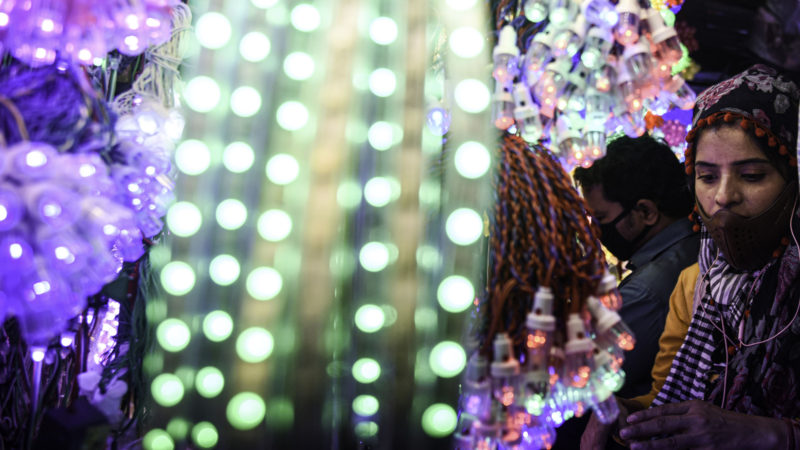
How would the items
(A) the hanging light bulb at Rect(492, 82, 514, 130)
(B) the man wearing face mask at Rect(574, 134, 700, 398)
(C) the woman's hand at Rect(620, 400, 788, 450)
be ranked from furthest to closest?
(B) the man wearing face mask at Rect(574, 134, 700, 398), (C) the woman's hand at Rect(620, 400, 788, 450), (A) the hanging light bulb at Rect(492, 82, 514, 130)

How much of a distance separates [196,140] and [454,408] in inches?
27.1

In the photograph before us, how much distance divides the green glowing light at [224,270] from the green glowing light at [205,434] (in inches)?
10.2

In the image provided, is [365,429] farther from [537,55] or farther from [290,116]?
[537,55]

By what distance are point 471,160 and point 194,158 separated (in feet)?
1.69

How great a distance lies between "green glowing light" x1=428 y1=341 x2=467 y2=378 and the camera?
0.97 meters

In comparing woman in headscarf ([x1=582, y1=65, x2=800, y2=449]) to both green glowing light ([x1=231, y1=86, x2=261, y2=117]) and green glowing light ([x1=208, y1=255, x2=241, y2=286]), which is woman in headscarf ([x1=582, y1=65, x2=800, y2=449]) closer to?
green glowing light ([x1=208, y1=255, x2=241, y2=286])

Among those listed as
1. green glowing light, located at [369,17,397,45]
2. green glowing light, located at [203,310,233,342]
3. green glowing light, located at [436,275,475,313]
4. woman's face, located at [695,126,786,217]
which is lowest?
green glowing light, located at [203,310,233,342]

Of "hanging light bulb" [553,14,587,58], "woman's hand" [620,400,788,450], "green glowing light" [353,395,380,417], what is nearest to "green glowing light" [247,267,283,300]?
"green glowing light" [353,395,380,417]

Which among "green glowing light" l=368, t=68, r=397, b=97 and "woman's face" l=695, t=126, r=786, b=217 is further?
"woman's face" l=695, t=126, r=786, b=217

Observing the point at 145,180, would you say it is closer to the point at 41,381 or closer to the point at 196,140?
the point at 196,140

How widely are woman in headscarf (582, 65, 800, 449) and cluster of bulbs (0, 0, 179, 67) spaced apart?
1.48 meters

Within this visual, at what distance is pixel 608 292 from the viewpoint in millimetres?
1065

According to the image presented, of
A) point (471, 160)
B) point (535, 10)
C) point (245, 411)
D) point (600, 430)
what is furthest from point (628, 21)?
point (600, 430)

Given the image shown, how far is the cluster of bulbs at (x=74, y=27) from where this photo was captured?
3.62 ft
